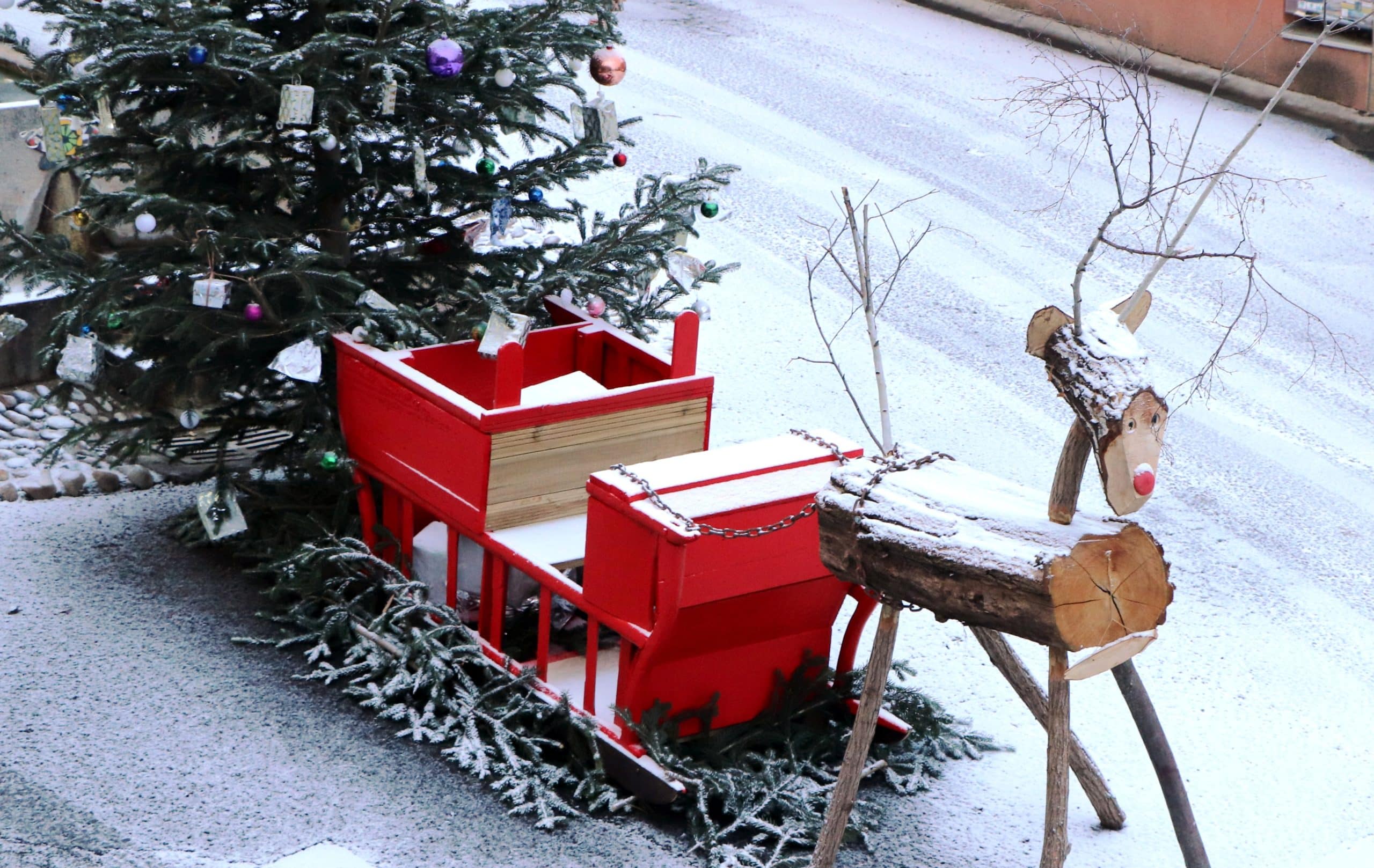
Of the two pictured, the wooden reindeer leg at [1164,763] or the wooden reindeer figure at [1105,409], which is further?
the wooden reindeer leg at [1164,763]

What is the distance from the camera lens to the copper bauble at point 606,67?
5.40 m

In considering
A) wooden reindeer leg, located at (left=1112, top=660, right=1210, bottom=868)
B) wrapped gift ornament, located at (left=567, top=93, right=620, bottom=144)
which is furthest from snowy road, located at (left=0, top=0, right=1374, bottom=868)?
wrapped gift ornament, located at (left=567, top=93, right=620, bottom=144)

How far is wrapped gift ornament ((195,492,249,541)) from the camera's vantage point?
523cm

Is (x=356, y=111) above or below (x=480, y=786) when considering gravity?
above

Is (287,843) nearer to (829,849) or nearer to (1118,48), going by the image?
(829,849)

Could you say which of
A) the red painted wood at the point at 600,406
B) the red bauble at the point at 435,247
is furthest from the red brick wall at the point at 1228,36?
the red painted wood at the point at 600,406

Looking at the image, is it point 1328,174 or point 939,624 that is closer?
point 939,624

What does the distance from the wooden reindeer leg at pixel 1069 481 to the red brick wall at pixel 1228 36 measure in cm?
812

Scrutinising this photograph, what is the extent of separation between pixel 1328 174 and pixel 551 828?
8209 mm

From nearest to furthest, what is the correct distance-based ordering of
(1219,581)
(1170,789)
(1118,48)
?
(1170,789)
(1219,581)
(1118,48)

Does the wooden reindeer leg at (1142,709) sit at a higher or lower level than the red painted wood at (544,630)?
higher

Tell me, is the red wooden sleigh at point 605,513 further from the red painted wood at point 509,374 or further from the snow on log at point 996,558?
the snow on log at point 996,558

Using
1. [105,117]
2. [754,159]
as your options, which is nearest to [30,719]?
[105,117]

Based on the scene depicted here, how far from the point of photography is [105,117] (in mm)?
5062
